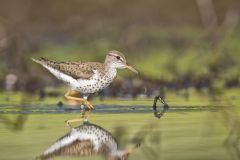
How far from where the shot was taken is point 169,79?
46.9 feet

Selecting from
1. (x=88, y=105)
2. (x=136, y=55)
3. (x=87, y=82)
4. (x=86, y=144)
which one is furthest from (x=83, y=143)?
(x=136, y=55)

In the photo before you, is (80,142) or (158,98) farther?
(158,98)

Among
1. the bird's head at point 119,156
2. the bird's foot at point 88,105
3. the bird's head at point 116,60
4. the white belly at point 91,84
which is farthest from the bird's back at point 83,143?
the bird's head at point 116,60

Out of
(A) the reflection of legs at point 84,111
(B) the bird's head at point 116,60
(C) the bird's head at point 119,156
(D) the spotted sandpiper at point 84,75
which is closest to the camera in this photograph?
(C) the bird's head at point 119,156

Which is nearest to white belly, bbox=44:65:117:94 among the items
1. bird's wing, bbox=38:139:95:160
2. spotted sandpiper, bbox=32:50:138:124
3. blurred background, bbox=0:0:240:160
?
spotted sandpiper, bbox=32:50:138:124

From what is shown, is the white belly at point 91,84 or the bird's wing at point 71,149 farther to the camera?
the white belly at point 91,84

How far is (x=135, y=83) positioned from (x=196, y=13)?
4329 mm

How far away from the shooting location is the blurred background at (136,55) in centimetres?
1023

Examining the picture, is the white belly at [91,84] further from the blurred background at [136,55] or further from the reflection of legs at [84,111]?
the blurred background at [136,55]

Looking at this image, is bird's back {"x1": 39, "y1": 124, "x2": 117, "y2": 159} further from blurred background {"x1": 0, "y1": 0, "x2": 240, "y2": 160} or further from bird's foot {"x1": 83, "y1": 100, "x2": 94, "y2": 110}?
bird's foot {"x1": 83, "y1": 100, "x2": 94, "y2": 110}

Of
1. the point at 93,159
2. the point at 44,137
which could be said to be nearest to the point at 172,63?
the point at 44,137

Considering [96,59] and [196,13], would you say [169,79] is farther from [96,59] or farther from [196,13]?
[196,13]

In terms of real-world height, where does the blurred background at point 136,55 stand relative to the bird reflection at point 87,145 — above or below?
above

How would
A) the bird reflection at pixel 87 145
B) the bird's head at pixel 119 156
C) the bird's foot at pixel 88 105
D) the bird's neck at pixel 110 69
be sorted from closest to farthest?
the bird's head at pixel 119 156
the bird reflection at pixel 87 145
the bird's foot at pixel 88 105
the bird's neck at pixel 110 69
